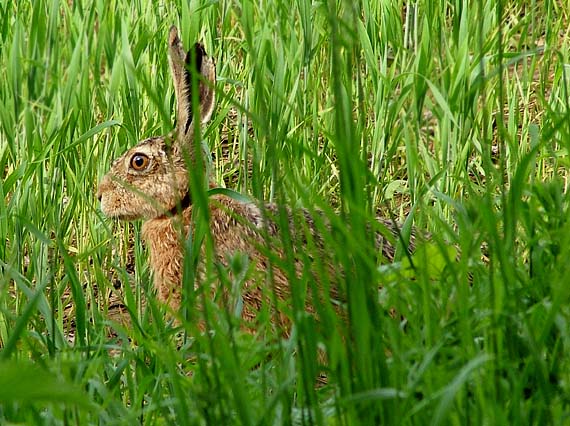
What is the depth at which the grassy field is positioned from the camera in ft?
7.13

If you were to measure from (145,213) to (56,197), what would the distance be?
1.48 ft

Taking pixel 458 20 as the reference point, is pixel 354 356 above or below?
below

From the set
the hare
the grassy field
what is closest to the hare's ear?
the hare

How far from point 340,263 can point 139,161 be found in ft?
7.02

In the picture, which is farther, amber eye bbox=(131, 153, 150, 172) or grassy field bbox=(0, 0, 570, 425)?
amber eye bbox=(131, 153, 150, 172)

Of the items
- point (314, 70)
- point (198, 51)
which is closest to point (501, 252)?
point (198, 51)

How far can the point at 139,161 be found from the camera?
4.81 m

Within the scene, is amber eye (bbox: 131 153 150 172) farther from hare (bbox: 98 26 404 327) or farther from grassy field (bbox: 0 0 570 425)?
grassy field (bbox: 0 0 570 425)

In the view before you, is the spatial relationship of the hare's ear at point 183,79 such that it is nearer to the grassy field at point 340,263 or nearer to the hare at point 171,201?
the hare at point 171,201

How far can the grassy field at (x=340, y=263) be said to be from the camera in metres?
2.17

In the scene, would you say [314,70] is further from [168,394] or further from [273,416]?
[273,416]

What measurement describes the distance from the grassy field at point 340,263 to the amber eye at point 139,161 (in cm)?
13

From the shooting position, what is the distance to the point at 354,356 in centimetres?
222

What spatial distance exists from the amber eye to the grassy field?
128 mm
